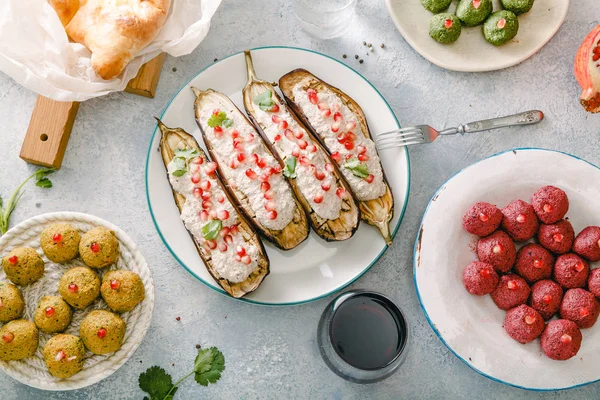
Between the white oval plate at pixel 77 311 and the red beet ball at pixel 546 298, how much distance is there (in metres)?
1.66

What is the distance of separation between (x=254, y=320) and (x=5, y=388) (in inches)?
46.1

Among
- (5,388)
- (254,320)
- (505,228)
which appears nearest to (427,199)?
(505,228)

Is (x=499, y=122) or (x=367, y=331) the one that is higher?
(x=499, y=122)

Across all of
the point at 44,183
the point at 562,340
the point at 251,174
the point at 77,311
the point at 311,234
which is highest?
the point at 251,174

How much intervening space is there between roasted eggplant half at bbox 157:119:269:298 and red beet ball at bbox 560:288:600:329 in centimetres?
131

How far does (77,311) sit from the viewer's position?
243 centimetres

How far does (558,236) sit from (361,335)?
3.11 feet

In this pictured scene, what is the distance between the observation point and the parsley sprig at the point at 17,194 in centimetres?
262

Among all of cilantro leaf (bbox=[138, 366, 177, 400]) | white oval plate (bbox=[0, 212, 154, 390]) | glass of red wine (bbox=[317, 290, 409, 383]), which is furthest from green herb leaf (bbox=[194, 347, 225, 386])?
glass of red wine (bbox=[317, 290, 409, 383])

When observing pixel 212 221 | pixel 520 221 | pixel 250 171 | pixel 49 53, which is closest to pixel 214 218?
pixel 212 221

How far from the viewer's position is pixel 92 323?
2295mm

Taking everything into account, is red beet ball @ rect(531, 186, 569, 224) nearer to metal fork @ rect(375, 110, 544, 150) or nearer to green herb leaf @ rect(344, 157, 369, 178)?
metal fork @ rect(375, 110, 544, 150)

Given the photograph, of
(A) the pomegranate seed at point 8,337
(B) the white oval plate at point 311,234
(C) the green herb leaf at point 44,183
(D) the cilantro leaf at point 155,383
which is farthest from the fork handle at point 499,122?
(A) the pomegranate seed at point 8,337

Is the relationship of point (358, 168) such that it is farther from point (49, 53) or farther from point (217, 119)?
point (49, 53)
